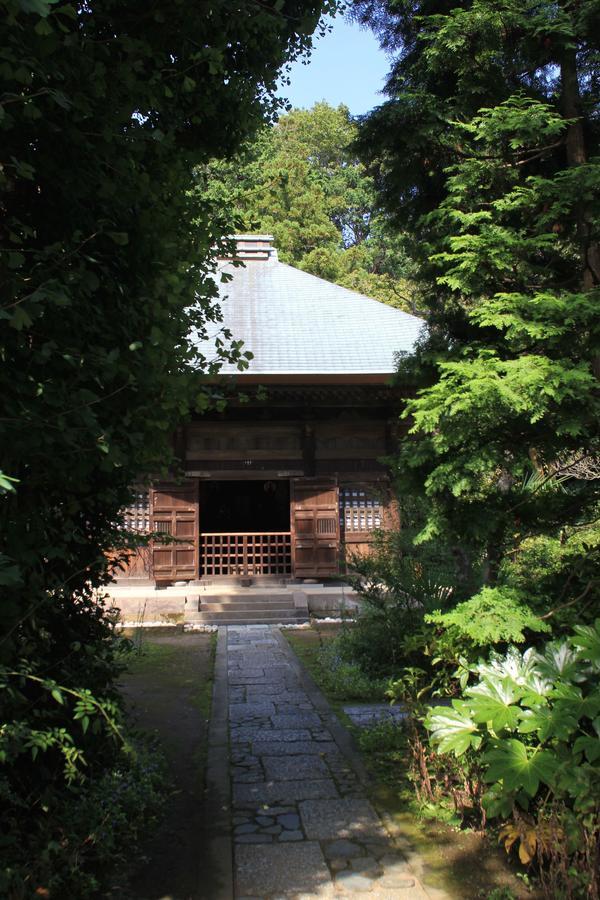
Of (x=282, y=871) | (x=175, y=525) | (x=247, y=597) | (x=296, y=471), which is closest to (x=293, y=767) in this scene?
(x=282, y=871)

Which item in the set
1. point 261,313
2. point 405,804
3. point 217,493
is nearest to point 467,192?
point 405,804

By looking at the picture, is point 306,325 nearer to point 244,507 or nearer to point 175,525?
point 175,525

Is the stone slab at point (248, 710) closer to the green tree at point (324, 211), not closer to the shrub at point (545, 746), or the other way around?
the shrub at point (545, 746)

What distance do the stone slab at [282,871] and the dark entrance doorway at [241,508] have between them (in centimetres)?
1515

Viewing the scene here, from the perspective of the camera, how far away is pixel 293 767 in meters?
4.93

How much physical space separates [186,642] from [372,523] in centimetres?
490

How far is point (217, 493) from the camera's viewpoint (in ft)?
63.1

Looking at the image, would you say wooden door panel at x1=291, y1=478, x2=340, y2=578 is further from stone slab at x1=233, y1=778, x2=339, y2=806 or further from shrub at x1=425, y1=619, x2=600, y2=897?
shrub at x1=425, y1=619, x2=600, y2=897

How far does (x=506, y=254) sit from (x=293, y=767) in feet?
12.5

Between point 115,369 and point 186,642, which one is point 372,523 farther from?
point 115,369

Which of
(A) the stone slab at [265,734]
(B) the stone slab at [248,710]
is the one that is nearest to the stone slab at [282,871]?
(A) the stone slab at [265,734]

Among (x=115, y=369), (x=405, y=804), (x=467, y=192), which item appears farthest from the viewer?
(x=467, y=192)

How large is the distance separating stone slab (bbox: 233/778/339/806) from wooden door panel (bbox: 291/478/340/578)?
27.7ft

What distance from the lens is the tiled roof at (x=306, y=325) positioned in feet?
42.7
